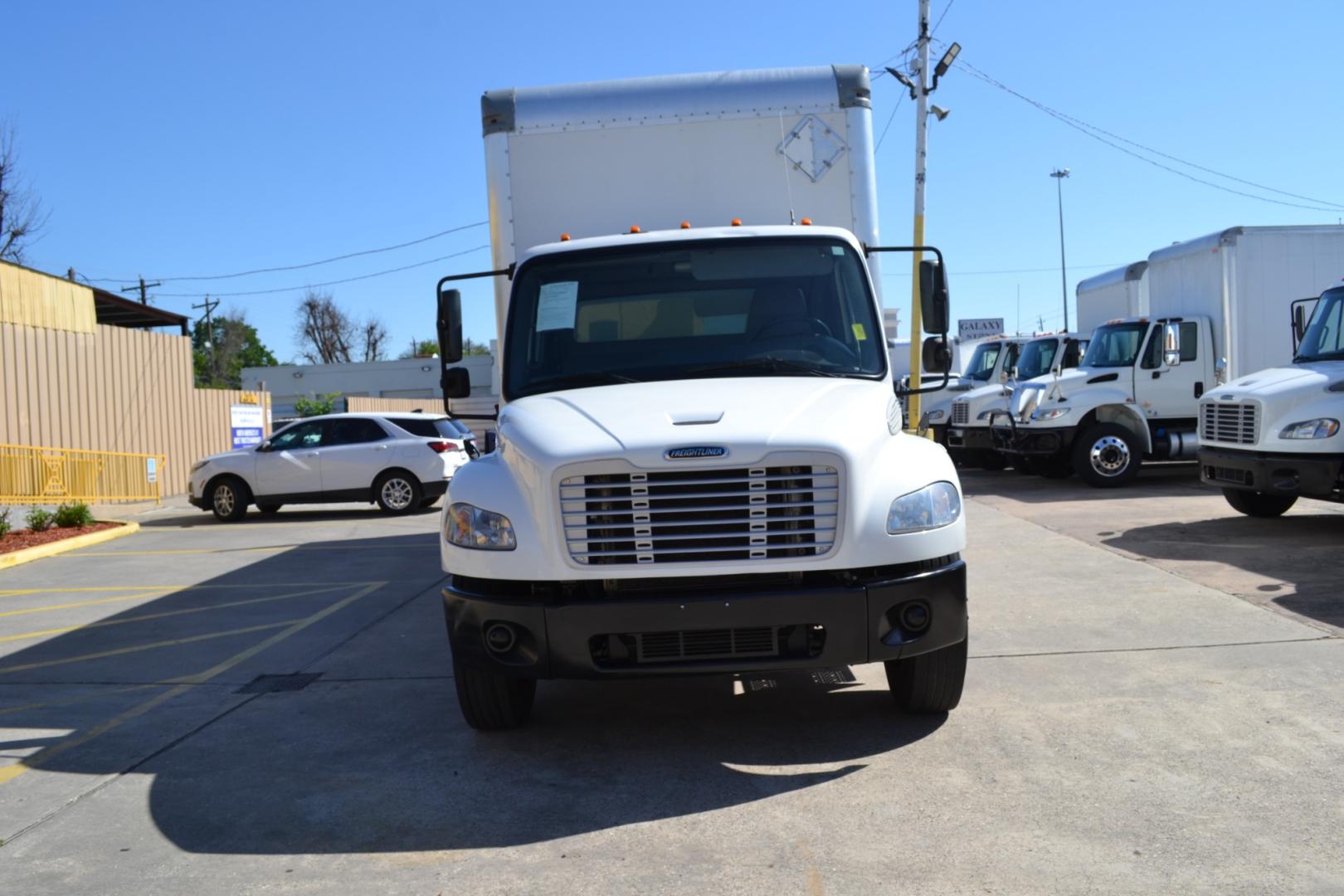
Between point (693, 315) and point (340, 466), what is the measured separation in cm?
1274

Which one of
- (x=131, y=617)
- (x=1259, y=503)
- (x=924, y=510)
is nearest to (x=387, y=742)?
(x=924, y=510)

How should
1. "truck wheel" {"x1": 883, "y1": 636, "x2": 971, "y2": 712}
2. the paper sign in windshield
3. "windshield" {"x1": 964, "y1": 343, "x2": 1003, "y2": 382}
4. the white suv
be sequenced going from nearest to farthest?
"truck wheel" {"x1": 883, "y1": 636, "x2": 971, "y2": 712}
the paper sign in windshield
the white suv
"windshield" {"x1": 964, "y1": 343, "x2": 1003, "y2": 382}

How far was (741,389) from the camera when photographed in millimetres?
5457

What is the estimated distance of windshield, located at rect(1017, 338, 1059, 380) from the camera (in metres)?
20.3

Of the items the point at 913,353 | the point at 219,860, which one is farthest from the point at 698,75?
the point at 913,353

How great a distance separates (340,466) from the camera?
58.0ft

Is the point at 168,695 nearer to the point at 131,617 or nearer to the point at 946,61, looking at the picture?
the point at 131,617

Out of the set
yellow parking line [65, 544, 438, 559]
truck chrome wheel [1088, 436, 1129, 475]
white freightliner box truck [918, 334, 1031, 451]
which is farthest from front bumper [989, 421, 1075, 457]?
yellow parking line [65, 544, 438, 559]

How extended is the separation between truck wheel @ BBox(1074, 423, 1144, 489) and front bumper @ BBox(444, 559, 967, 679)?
1272 cm

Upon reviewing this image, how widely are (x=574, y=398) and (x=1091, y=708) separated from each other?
2890mm

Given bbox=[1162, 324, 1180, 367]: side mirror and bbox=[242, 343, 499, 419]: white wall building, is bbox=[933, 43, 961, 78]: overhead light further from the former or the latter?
bbox=[242, 343, 499, 419]: white wall building

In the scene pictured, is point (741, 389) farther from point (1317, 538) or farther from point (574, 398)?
point (1317, 538)

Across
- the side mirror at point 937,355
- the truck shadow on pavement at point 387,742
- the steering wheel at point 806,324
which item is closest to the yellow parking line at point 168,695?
the truck shadow on pavement at point 387,742

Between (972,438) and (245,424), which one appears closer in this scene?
(972,438)
